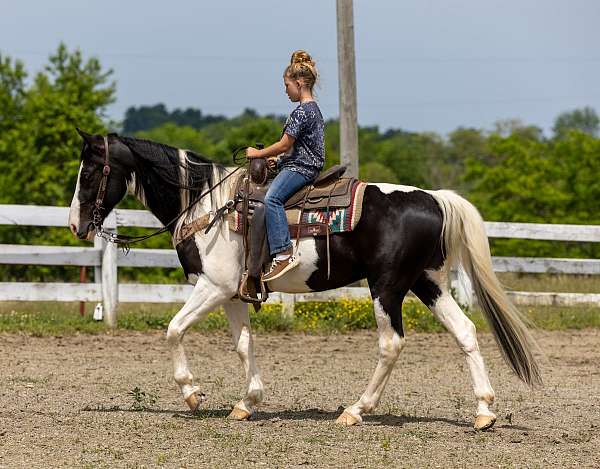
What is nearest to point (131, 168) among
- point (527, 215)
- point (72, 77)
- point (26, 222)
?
point (26, 222)

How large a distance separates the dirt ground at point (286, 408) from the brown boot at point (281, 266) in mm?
1145

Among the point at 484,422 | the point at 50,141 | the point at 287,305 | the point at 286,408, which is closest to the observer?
the point at 484,422

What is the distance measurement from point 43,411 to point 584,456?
4274 millimetres

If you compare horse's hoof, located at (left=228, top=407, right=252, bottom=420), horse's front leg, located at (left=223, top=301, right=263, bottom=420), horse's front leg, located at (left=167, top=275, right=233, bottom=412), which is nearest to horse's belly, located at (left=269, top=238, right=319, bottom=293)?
horse's front leg, located at (left=167, top=275, right=233, bottom=412)

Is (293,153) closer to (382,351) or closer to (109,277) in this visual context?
(382,351)

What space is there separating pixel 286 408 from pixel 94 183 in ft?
8.28

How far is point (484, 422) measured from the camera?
25.1 ft

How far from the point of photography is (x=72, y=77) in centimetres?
2908

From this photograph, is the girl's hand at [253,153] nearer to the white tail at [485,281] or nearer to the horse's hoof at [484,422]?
the white tail at [485,281]

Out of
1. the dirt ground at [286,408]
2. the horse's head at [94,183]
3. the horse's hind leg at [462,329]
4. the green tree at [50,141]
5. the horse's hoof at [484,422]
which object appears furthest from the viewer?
the green tree at [50,141]

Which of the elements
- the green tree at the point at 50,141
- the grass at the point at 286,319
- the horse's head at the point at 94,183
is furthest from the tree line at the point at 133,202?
the horse's head at the point at 94,183

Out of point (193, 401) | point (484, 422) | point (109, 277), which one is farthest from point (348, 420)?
point (109, 277)

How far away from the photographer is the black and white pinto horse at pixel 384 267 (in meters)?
7.91

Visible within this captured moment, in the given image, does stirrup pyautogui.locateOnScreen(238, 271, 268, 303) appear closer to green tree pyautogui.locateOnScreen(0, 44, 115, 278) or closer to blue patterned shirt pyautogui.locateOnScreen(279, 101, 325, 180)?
blue patterned shirt pyautogui.locateOnScreen(279, 101, 325, 180)
